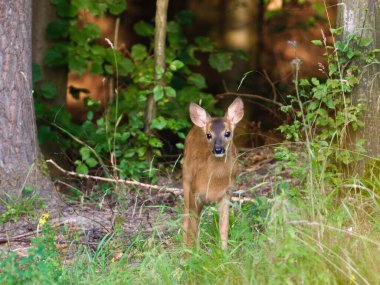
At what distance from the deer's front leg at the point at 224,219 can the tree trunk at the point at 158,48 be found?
7.91 feet

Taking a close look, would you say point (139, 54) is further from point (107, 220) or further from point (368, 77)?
point (368, 77)

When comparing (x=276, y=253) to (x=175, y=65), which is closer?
(x=276, y=253)

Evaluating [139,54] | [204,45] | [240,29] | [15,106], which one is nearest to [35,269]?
[15,106]

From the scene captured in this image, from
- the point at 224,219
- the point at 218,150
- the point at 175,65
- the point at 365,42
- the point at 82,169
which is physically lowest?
the point at 82,169

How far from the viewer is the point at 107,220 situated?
22.8 ft

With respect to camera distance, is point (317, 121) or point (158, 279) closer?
point (158, 279)

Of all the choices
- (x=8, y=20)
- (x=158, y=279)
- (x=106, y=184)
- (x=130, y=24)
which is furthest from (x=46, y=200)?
(x=130, y=24)

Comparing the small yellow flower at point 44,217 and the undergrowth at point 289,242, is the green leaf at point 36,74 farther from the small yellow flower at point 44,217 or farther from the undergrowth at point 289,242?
the undergrowth at point 289,242

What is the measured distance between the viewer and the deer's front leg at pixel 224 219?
569 centimetres

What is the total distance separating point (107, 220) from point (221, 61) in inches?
135

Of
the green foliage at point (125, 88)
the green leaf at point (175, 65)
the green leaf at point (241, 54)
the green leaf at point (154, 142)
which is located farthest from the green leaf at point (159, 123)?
the green leaf at point (241, 54)

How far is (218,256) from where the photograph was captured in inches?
208

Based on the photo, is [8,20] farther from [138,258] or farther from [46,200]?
[138,258]

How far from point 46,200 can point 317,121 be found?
7.41ft
